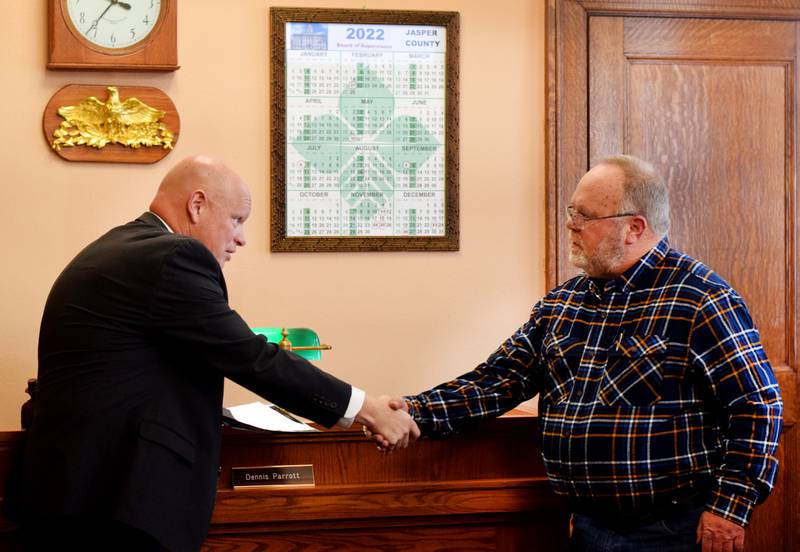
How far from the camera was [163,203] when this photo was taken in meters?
2.31

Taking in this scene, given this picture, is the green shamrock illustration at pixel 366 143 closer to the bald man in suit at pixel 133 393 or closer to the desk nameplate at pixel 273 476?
the desk nameplate at pixel 273 476

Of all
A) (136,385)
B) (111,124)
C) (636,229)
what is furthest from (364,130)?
(136,385)

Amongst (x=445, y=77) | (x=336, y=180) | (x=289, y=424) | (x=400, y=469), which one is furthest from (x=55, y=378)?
(x=445, y=77)

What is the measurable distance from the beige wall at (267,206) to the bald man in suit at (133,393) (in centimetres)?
115

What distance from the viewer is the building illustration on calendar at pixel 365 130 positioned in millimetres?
3369

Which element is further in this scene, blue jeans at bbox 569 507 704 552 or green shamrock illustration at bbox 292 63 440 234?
green shamrock illustration at bbox 292 63 440 234

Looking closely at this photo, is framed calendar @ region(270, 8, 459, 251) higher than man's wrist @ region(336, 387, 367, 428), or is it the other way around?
framed calendar @ region(270, 8, 459, 251)

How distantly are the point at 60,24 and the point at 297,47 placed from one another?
76 centimetres

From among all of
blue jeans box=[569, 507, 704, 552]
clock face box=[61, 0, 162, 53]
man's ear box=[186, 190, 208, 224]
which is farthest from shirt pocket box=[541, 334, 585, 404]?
clock face box=[61, 0, 162, 53]

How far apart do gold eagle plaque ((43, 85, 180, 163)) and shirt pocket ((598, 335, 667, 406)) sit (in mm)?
1712

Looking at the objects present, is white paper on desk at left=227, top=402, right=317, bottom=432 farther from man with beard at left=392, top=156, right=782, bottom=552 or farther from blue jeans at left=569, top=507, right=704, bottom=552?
blue jeans at left=569, top=507, right=704, bottom=552

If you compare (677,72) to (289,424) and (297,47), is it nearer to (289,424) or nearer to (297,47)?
(297,47)

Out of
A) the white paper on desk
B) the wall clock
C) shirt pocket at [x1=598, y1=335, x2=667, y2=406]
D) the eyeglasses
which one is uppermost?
the wall clock

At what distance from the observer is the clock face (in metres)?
3.20
